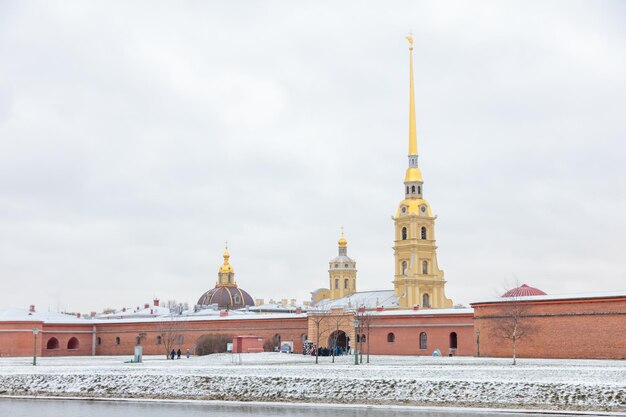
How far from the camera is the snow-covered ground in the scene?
28672 millimetres

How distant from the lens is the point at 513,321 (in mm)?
50344

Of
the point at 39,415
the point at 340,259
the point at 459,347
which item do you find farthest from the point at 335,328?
the point at 340,259

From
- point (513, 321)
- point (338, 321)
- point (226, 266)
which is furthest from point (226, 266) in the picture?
point (513, 321)

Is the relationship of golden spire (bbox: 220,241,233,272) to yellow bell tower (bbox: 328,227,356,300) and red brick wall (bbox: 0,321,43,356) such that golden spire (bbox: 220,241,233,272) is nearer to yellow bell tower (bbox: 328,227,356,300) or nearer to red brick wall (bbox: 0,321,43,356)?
yellow bell tower (bbox: 328,227,356,300)

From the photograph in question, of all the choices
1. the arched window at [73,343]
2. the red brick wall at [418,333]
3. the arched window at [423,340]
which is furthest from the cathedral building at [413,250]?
the arched window at [423,340]

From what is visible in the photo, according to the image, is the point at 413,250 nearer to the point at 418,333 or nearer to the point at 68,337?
the point at 418,333

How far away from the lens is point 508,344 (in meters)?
52.9

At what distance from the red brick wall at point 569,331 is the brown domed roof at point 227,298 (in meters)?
68.4

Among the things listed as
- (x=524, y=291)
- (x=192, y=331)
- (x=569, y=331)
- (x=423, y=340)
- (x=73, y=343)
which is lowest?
(x=73, y=343)

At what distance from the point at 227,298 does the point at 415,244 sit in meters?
28.8

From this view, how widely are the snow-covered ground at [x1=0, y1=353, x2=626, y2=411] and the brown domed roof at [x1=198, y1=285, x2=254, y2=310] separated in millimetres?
76839

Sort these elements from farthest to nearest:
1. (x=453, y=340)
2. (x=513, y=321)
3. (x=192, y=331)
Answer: (x=192, y=331) < (x=453, y=340) < (x=513, y=321)

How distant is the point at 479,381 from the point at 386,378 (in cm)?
401

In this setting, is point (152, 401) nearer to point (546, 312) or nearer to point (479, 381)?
point (479, 381)
